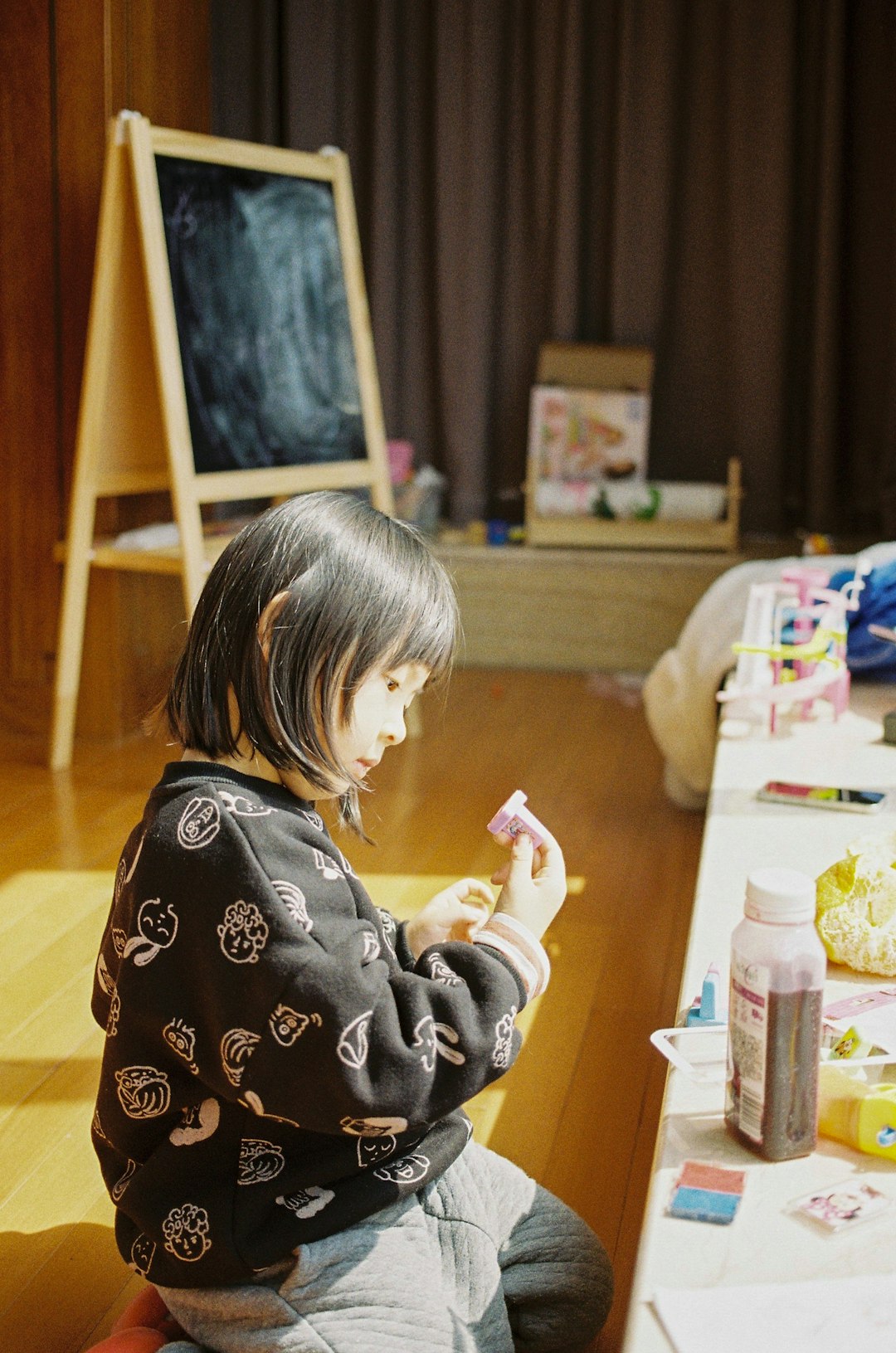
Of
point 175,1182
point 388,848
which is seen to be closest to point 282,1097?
point 175,1182

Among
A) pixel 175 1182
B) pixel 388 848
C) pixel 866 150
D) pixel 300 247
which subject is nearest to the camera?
pixel 175 1182

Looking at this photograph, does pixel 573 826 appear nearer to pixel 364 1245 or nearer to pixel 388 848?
pixel 388 848

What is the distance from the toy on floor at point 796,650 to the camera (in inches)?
78.4

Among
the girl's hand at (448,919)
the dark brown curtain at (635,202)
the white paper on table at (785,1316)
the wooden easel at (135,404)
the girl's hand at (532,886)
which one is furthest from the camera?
the dark brown curtain at (635,202)

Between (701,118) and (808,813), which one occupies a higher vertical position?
(701,118)

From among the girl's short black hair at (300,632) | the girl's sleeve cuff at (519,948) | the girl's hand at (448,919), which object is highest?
the girl's short black hair at (300,632)

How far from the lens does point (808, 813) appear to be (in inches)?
62.2

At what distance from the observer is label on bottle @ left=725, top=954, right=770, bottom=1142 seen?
853 millimetres

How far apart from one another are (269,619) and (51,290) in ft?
7.94

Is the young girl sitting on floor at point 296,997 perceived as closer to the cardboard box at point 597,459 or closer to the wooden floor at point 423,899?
the wooden floor at point 423,899

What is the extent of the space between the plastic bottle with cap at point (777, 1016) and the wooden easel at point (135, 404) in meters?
2.11

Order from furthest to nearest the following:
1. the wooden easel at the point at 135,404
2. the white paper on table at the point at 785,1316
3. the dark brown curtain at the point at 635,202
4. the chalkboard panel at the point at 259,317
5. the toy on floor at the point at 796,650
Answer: the dark brown curtain at the point at 635,202 → the chalkboard panel at the point at 259,317 → the wooden easel at the point at 135,404 → the toy on floor at the point at 796,650 → the white paper on table at the point at 785,1316

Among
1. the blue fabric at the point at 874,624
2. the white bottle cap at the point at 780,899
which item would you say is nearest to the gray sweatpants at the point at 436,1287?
the white bottle cap at the point at 780,899

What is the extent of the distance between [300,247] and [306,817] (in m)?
2.44
